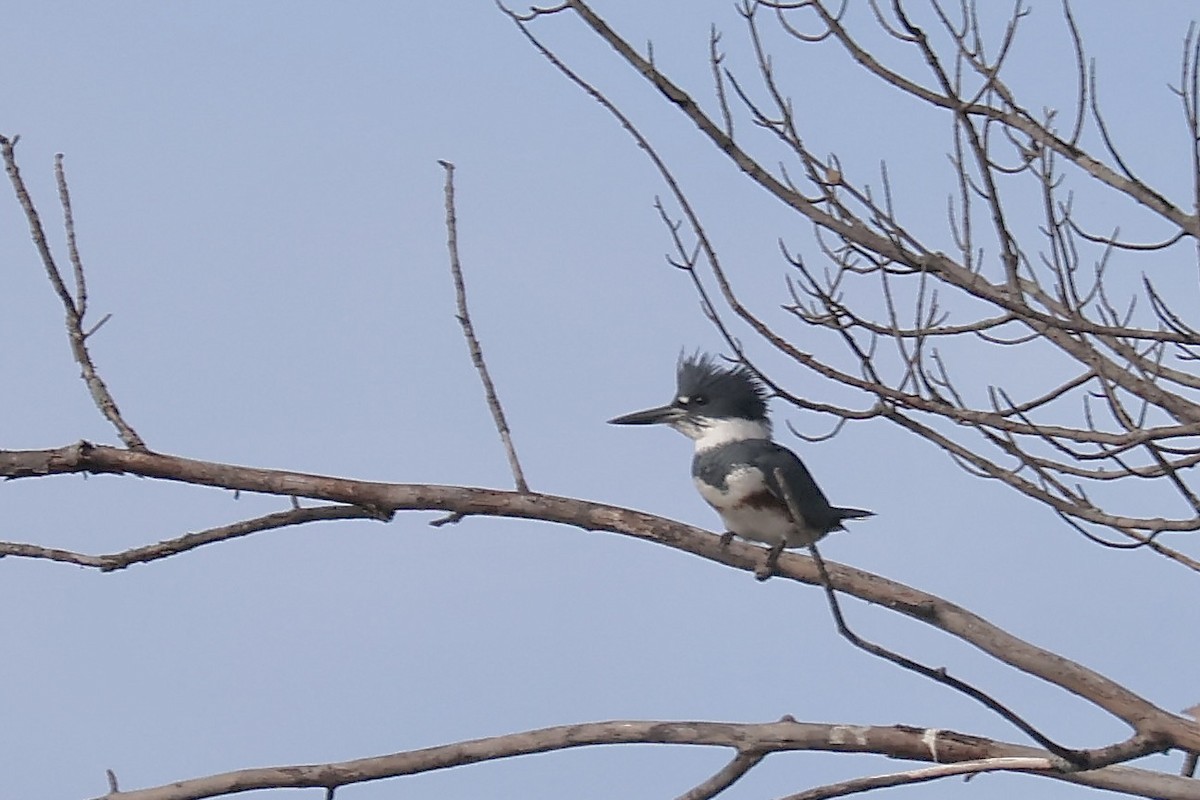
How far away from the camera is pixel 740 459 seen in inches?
171

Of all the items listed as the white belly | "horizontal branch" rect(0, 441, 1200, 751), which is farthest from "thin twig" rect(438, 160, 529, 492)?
the white belly

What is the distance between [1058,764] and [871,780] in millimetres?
315

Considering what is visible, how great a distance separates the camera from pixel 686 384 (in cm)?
489

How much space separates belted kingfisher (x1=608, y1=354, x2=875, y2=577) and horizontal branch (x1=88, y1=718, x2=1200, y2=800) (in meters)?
0.77

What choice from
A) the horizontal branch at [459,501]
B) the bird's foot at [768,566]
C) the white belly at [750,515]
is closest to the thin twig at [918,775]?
the horizontal branch at [459,501]

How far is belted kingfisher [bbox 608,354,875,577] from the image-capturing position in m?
4.14

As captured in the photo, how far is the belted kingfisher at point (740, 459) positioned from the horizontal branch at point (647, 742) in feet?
2.52

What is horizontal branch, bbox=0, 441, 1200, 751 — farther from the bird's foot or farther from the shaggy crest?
the shaggy crest

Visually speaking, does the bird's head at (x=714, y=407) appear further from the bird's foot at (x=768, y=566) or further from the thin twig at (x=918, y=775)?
the thin twig at (x=918, y=775)

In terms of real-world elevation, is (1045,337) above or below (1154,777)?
above

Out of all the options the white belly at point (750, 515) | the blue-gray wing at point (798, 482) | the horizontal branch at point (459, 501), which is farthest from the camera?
the blue-gray wing at point (798, 482)

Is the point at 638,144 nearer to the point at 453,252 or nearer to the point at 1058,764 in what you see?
the point at 453,252

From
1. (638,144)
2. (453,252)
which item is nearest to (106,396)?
(453,252)

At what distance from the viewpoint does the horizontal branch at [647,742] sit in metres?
2.63
